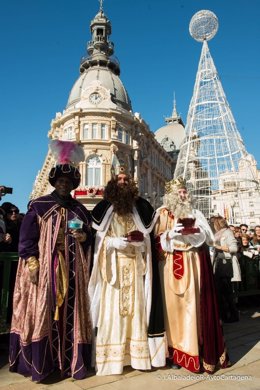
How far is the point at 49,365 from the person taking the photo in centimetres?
311

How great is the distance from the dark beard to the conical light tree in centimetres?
1644

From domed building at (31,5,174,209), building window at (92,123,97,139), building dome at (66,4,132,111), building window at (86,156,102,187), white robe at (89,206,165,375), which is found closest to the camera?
white robe at (89,206,165,375)

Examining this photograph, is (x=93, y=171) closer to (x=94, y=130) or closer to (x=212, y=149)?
(x=94, y=130)

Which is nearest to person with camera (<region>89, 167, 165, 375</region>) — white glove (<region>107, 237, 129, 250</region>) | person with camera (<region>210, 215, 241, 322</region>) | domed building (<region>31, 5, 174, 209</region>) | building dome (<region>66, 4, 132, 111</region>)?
white glove (<region>107, 237, 129, 250</region>)

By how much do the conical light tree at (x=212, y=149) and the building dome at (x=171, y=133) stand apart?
3492 cm

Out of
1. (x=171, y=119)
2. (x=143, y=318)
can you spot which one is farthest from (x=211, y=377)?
(x=171, y=119)

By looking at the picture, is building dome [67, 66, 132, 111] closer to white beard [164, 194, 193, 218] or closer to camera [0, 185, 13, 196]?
camera [0, 185, 13, 196]

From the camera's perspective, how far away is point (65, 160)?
3656 mm

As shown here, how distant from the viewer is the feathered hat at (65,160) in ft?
11.8

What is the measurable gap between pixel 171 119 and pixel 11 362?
70.7 meters

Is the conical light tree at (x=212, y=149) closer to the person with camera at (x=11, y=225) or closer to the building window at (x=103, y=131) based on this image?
the building window at (x=103, y=131)

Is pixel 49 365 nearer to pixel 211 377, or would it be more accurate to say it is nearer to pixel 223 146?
pixel 211 377

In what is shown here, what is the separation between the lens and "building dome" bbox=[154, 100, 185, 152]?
5953 cm

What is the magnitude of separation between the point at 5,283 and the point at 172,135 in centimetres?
6051
